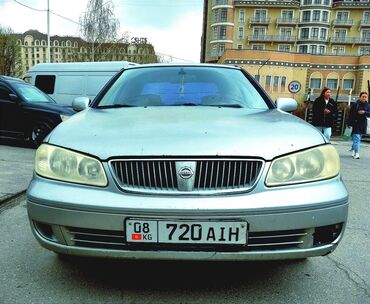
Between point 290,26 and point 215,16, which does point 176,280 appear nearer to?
point 215,16

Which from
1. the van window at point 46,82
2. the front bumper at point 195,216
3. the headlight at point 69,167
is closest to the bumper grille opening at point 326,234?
the front bumper at point 195,216

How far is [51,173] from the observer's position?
1.93m

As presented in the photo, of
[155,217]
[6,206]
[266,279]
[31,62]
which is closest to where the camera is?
[155,217]

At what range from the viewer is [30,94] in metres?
8.17

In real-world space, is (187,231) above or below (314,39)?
below

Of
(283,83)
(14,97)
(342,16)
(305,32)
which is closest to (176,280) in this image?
(14,97)

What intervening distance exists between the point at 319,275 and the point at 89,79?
940 centimetres

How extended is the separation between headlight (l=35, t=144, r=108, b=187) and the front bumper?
0.05 meters

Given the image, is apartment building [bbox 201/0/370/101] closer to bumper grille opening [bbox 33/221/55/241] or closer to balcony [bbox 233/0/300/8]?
balcony [bbox 233/0/300/8]

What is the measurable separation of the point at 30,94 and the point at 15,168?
3283mm

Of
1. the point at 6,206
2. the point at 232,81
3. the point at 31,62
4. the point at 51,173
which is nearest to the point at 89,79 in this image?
the point at 6,206

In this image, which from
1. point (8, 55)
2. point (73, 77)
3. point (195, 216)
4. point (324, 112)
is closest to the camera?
point (195, 216)

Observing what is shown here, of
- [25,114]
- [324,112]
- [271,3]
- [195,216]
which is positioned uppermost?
[271,3]

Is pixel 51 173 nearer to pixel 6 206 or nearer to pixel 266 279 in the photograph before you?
pixel 266 279
